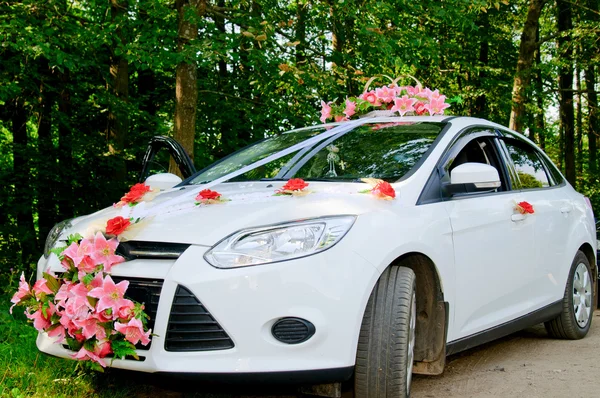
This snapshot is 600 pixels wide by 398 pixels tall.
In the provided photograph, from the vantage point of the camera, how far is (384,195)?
3.63 m

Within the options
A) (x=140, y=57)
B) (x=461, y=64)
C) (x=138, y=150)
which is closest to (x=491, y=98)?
(x=461, y=64)

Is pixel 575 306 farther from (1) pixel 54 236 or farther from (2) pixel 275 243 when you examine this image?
(1) pixel 54 236

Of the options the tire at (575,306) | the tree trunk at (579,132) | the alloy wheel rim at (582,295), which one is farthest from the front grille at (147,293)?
the tree trunk at (579,132)

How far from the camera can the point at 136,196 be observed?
418 cm

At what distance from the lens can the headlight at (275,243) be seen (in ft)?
10.4

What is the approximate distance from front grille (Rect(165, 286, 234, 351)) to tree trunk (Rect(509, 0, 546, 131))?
13667mm

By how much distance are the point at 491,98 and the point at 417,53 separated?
6.69 m

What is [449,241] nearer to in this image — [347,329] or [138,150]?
[347,329]

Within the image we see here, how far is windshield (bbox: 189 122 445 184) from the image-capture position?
416 cm

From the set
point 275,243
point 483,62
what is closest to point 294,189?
point 275,243

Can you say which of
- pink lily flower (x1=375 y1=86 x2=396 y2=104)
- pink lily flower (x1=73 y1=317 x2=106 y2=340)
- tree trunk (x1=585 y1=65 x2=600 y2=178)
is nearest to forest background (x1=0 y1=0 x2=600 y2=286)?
tree trunk (x1=585 y1=65 x2=600 y2=178)

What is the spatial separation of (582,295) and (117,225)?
4247 mm

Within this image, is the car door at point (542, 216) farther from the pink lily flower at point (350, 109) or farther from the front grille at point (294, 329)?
the front grille at point (294, 329)

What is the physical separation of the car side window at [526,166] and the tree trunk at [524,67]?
10.4 meters
